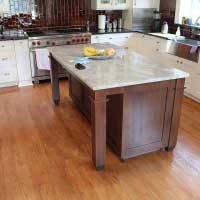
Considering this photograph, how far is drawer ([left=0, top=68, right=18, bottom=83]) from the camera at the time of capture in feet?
14.5

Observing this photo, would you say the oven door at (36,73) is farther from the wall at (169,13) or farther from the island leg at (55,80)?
the wall at (169,13)

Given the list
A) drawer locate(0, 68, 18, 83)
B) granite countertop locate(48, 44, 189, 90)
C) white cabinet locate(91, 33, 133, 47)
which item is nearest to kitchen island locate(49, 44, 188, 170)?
granite countertop locate(48, 44, 189, 90)

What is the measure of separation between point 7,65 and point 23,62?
0.27 m

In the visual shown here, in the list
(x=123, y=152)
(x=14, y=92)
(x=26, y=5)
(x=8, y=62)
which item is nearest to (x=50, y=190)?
(x=123, y=152)

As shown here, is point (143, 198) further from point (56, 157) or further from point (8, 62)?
point (8, 62)

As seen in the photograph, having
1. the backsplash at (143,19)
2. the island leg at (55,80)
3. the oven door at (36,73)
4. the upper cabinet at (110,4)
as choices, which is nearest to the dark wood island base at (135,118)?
the island leg at (55,80)

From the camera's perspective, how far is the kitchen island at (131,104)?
218 cm

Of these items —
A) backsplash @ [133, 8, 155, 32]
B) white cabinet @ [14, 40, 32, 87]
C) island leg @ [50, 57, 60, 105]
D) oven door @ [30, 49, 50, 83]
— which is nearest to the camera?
island leg @ [50, 57, 60, 105]

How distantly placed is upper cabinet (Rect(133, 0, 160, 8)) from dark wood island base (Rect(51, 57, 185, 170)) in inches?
127

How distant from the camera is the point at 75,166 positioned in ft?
8.13

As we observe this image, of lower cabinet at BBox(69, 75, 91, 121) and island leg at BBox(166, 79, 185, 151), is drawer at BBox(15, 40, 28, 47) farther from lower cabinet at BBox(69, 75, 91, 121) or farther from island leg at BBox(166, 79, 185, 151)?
island leg at BBox(166, 79, 185, 151)

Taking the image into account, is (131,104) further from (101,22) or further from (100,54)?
(101,22)

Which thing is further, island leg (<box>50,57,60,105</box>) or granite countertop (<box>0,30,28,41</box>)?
granite countertop (<box>0,30,28,41</box>)

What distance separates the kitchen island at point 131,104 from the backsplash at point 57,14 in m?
2.54
